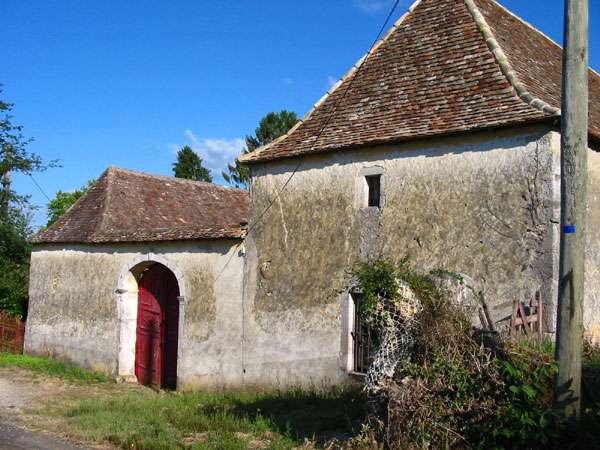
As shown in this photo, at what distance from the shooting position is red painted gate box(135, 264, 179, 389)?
542 inches

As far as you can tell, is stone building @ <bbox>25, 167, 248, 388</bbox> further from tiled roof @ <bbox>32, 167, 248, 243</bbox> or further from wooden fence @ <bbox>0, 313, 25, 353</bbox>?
wooden fence @ <bbox>0, 313, 25, 353</bbox>

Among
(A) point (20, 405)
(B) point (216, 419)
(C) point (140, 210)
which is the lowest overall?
(A) point (20, 405)

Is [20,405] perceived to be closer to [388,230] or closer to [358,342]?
[358,342]

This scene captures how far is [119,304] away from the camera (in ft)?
46.4

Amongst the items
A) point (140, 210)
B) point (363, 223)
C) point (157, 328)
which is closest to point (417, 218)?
point (363, 223)

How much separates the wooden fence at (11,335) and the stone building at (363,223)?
2.97 meters

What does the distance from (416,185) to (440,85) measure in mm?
1828

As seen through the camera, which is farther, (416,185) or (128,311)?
(128,311)

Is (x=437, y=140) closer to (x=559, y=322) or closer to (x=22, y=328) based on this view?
(x=559, y=322)

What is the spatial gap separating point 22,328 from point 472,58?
1367cm

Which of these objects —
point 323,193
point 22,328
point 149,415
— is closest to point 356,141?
point 323,193

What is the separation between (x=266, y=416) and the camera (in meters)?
9.07

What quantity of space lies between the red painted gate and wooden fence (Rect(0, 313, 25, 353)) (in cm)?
487

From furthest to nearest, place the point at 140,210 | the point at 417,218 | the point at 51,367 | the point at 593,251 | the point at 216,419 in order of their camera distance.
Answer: the point at 140,210 < the point at 51,367 < the point at 417,218 < the point at 593,251 < the point at 216,419
